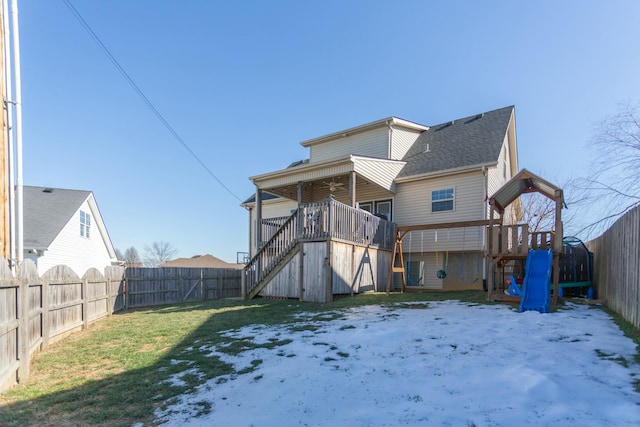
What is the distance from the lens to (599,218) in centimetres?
1161

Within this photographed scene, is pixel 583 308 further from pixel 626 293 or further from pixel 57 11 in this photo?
pixel 57 11

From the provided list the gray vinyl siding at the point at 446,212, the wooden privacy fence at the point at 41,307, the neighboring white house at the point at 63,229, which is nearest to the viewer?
the wooden privacy fence at the point at 41,307

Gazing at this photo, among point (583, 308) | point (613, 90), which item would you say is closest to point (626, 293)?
point (583, 308)

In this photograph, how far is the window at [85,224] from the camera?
62.0 ft

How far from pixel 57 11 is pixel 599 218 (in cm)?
1896

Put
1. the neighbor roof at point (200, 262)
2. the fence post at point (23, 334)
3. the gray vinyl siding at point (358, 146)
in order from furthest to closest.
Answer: the neighbor roof at point (200, 262) → the gray vinyl siding at point (358, 146) → the fence post at point (23, 334)

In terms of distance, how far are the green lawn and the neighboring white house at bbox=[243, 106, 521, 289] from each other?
15.3ft

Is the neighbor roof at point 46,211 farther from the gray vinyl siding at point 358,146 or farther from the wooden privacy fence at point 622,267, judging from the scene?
the wooden privacy fence at point 622,267

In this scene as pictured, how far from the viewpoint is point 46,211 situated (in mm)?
17438

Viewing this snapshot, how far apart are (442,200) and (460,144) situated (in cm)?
296

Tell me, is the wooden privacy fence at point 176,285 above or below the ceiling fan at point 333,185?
below

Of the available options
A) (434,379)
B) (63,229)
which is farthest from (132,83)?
(434,379)

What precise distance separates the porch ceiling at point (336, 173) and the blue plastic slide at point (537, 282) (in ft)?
20.1

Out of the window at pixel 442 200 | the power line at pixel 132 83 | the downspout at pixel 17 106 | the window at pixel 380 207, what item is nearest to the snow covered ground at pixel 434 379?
the downspout at pixel 17 106
